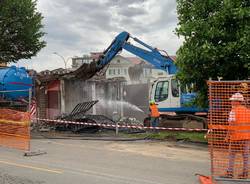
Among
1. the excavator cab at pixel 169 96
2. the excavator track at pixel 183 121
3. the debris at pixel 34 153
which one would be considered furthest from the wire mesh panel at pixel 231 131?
the excavator cab at pixel 169 96

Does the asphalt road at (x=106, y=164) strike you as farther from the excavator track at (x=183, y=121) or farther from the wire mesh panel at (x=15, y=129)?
the excavator track at (x=183, y=121)

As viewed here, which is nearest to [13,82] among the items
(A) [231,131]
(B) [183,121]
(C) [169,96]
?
(C) [169,96]

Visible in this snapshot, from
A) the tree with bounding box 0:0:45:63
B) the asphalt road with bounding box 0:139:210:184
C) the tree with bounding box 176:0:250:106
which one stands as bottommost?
the asphalt road with bounding box 0:139:210:184

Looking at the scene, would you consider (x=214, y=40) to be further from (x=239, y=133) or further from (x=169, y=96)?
(x=169, y=96)

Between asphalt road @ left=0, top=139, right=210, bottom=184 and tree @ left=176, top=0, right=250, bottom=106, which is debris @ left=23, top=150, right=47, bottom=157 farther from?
tree @ left=176, top=0, right=250, bottom=106

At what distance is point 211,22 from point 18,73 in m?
9.49

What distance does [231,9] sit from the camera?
555 inches

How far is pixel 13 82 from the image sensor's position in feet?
65.1

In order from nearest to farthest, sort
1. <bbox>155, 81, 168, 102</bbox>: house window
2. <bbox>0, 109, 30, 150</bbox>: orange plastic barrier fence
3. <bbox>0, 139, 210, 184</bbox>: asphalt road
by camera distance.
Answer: <bbox>0, 139, 210, 184</bbox>: asphalt road, <bbox>0, 109, 30, 150</bbox>: orange plastic barrier fence, <bbox>155, 81, 168, 102</bbox>: house window

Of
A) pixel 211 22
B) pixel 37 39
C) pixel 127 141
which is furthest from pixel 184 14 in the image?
pixel 37 39

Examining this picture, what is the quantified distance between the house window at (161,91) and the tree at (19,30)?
14705 millimetres

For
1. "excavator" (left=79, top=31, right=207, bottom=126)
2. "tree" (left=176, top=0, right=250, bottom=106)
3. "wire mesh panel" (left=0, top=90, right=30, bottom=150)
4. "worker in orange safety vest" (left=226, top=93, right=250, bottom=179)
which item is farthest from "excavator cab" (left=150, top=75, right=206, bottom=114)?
"worker in orange safety vest" (left=226, top=93, right=250, bottom=179)

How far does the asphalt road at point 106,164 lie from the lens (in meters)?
9.50

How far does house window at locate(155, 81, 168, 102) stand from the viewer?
854 inches
